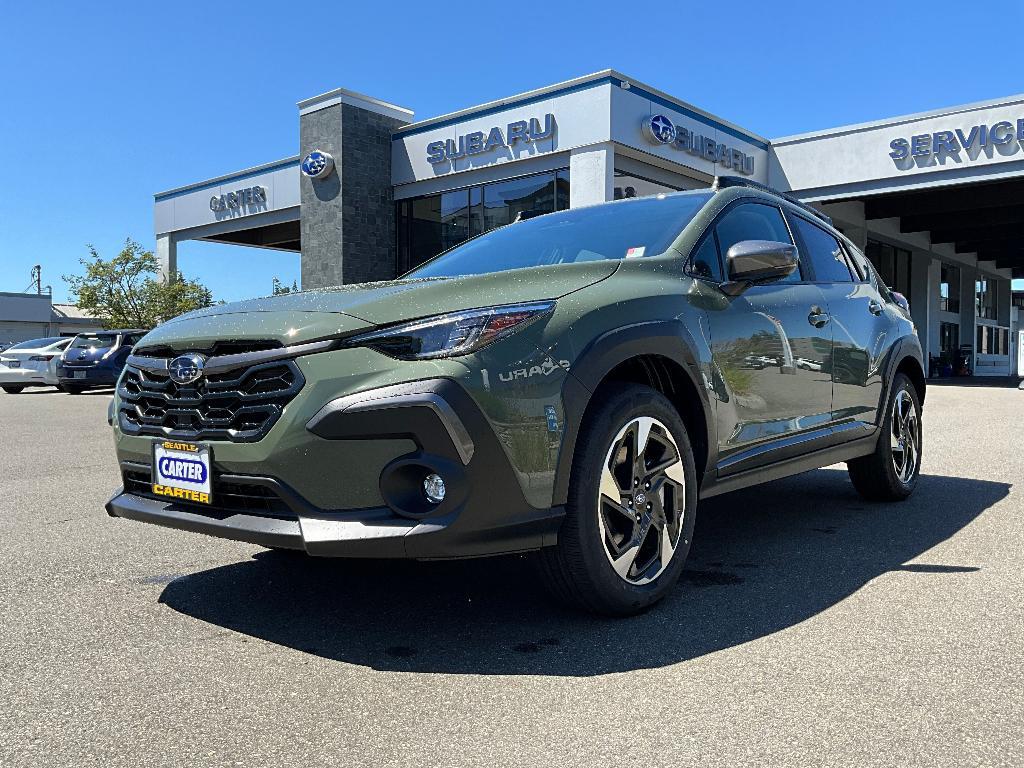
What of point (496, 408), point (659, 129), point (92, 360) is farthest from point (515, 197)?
point (496, 408)

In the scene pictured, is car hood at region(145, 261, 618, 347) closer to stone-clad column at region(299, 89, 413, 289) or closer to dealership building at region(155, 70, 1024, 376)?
dealership building at region(155, 70, 1024, 376)

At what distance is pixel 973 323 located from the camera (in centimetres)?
3847

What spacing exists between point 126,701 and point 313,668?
1.73ft

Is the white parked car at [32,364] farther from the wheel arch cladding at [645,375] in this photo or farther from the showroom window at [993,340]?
the showroom window at [993,340]

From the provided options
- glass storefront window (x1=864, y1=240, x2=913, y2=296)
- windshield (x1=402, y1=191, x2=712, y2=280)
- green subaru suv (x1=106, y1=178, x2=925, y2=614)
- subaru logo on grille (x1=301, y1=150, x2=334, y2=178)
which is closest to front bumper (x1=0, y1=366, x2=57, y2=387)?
subaru logo on grille (x1=301, y1=150, x2=334, y2=178)

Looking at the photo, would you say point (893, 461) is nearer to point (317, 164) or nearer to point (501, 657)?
point (501, 657)

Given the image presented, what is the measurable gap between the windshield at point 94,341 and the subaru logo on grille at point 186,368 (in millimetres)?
17460

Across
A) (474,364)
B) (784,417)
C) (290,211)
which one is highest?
(290,211)

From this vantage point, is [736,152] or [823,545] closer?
[823,545]

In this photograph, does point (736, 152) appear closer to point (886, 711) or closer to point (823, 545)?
point (823, 545)

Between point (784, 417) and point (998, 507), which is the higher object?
point (784, 417)

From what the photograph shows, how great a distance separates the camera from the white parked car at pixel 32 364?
19781 millimetres

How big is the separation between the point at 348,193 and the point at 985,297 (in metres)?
31.8

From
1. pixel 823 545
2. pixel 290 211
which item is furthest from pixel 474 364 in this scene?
pixel 290 211
